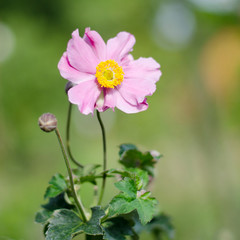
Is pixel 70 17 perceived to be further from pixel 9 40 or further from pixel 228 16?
pixel 228 16

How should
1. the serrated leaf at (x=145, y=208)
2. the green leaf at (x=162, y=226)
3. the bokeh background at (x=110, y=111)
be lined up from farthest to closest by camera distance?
the bokeh background at (x=110, y=111) → the green leaf at (x=162, y=226) → the serrated leaf at (x=145, y=208)

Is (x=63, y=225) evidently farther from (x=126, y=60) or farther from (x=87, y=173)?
(x=126, y=60)

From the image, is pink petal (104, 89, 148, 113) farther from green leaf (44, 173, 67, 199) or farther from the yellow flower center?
green leaf (44, 173, 67, 199)

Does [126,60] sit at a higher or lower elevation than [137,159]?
higher

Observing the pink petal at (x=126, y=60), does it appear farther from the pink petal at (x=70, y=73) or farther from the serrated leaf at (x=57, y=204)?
the serrated leaf at (x=57, y=204)

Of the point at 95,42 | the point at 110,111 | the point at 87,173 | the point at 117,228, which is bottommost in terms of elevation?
the point at 117,228

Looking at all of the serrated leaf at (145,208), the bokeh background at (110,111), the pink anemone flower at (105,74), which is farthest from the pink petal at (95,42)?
the bokeh background at (110,111)

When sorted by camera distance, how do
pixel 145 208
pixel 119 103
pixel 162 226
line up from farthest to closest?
pixel 162 226 < pixel 119 103 < pixel 145 208

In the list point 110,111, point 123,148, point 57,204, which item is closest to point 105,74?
point 123,148
